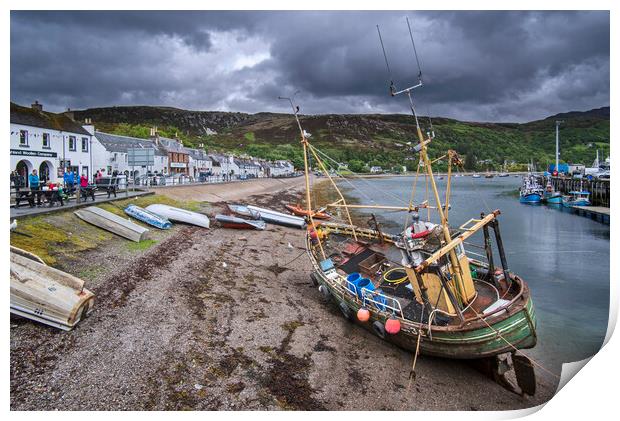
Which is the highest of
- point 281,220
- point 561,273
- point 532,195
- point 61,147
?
point 61,147

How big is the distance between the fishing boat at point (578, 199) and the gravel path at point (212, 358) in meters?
48.7

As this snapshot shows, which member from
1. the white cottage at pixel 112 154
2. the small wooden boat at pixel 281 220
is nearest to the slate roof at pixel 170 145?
the white cottage at pixel 112 154

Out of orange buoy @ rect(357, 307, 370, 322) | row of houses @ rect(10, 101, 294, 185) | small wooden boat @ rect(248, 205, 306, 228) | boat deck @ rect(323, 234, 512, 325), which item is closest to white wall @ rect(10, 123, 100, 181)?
row of houses @ rect(10, 101, 294, 185)

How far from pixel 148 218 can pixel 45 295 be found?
13.0 metres

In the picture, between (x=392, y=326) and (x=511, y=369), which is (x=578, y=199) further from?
(x=392, y=326)

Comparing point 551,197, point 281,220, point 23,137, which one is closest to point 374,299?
point 281,220

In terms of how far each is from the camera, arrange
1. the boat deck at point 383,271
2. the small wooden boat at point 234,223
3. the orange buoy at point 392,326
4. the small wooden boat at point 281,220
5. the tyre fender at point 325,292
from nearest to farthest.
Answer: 1. the orange buoy at point 392,326
2. the boat deck at point 383,271
3. the tyre fender at point 325,292
4. the small wooden boat at point 234,223
5. the small wooden boat at point 281,220

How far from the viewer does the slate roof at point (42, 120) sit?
28.6m

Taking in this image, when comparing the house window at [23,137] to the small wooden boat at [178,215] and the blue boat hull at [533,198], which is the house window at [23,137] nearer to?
the small wooden boat at [178,215]

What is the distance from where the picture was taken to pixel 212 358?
9297 mm

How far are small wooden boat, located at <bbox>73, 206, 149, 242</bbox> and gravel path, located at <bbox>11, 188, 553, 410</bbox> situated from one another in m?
2.85

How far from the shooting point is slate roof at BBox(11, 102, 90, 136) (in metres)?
28.6

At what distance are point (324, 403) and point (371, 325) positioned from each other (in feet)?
Answer: 12.0

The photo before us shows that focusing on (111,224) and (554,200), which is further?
(554,200)
